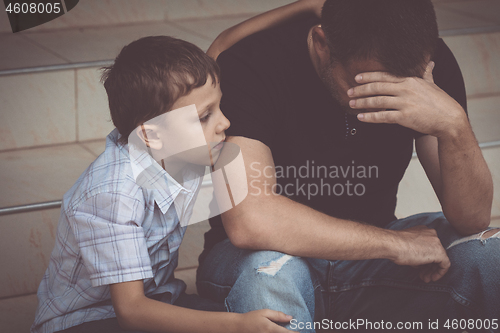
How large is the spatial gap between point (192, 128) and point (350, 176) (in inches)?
15.2

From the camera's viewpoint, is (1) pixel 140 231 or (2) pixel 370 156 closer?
(1) pixel 140 231

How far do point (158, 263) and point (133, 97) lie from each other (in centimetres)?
33

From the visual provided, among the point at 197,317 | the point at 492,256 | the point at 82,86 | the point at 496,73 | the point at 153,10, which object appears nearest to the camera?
the point at 197,317

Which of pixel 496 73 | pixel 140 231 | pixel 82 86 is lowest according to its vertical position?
pixel 140 231

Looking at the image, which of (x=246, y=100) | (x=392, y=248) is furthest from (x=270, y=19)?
(x=392, y=248)

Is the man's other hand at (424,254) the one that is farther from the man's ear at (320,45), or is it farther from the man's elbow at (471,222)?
the man's ear at (320,45)

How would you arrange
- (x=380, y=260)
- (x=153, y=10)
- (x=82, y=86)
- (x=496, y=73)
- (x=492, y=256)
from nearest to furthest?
(x=492, y=256) < (x=380, y=260) < (x=82, y=86) < (x=496, y=73) < (x=153, y=10)

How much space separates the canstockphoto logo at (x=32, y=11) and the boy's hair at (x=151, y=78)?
1.86m

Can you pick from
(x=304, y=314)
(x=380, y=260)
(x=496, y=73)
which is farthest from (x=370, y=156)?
(x=496, y=73)

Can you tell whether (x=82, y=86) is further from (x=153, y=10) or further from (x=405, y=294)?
(x=405, y=294)

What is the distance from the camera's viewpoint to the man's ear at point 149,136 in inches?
34.9

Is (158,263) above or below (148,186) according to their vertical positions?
below

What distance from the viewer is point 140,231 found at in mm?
817

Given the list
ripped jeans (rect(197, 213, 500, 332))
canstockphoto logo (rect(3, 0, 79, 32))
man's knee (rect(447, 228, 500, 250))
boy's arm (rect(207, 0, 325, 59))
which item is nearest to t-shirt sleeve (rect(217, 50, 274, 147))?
boy's arm (rect(207, 0, 325, 59))
